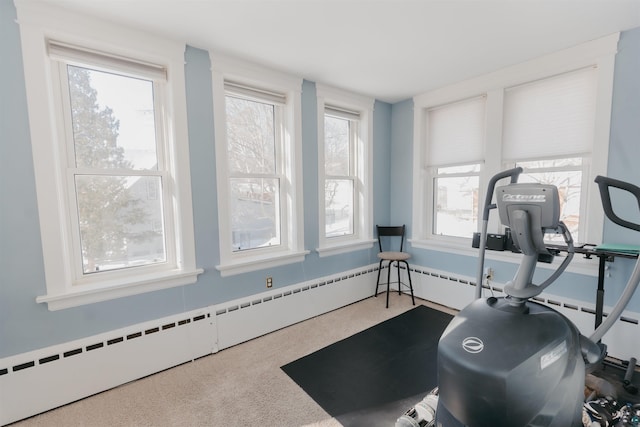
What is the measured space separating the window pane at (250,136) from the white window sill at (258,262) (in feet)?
2.67

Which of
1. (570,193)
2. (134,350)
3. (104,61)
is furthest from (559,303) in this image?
(104,61)

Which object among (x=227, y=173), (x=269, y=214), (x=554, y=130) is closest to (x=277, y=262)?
(x=269, y=214)

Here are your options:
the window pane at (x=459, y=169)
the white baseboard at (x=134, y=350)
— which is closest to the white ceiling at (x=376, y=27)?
the window pane at (x=459, y=169)

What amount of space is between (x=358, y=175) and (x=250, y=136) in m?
1.47

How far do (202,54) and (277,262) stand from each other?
6.15 feet

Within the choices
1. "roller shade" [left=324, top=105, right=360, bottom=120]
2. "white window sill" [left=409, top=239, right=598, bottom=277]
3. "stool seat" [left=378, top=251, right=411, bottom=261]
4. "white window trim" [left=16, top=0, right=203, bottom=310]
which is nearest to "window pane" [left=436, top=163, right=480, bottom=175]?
"white window sill" [left=409, top=239, right=598, bottom=277]

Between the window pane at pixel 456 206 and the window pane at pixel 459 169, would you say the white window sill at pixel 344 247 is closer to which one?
the window pane at pixel 456 206

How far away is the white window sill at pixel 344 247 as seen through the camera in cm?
321

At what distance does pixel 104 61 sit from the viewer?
1976 mm

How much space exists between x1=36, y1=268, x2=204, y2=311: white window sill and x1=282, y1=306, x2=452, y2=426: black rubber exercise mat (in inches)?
41.5

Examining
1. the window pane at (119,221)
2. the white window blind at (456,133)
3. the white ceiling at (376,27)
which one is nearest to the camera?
the white ceiling at (376,27)

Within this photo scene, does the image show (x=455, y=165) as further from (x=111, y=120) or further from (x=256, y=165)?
(x=111, y=120)

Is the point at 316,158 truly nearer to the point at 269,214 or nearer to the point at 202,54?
the point at 269,214

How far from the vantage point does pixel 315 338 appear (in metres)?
2.68
